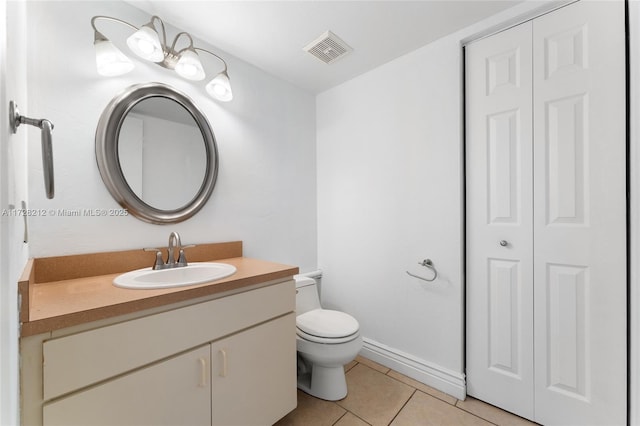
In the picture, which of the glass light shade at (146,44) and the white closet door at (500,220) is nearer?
the glass light shade at (146,44)

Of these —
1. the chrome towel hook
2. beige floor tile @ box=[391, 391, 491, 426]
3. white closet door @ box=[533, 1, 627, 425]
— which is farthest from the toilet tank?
the chrome towel hook

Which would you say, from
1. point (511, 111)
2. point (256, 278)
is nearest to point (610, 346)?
point (511, 111)

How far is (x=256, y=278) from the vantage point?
4.10ft

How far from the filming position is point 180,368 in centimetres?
102

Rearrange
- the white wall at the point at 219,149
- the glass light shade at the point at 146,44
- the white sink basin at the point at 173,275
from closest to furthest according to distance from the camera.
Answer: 1. the white sink basin at the point at 173,275
2. the white wall at the point at 219,149
3. the glass light shade at the point at 146,44

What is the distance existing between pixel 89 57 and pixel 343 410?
2287 millimetres

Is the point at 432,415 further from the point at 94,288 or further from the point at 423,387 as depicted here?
the point at 94,288

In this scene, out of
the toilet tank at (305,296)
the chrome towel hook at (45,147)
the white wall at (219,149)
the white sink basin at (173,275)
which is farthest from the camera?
the toilet tank at (305,296)

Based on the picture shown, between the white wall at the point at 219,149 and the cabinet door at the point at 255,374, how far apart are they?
2.41ft

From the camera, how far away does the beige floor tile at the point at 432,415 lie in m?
1.43

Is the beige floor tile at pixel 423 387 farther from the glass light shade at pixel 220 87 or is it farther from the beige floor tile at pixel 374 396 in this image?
the glass light shade at pixel 220 87

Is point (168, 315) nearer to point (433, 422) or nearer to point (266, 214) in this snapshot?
point (266, 214)

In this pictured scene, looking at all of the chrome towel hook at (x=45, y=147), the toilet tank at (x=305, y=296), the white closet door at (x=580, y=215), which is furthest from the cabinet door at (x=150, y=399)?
the white closet door at (x=580, y=215)

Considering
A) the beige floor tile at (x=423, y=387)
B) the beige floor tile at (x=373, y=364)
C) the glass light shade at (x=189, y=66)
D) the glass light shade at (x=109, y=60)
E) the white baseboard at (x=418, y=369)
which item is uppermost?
the glass light shade at (x=189, y=66)
